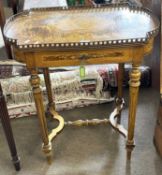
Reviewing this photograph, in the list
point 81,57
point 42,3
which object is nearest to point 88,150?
point 81,57

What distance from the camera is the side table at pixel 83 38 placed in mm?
A: 948

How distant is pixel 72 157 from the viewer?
136 cm

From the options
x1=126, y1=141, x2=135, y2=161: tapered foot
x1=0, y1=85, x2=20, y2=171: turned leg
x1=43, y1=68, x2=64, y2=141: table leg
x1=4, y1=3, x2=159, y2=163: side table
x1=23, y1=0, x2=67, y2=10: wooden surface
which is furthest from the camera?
x1=23, y1=0, x2=67, y2=10: wooden surface

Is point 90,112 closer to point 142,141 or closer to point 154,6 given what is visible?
point 142,141

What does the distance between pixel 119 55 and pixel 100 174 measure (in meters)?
0.57

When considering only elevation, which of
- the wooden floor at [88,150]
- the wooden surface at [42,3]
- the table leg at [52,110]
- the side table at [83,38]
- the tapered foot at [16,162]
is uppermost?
the side table at [83,38]

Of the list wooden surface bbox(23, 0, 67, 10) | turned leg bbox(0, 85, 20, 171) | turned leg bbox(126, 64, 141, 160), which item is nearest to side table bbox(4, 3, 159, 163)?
turned leg bbox(126, 64, 141, 160)

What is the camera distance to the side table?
95 cm

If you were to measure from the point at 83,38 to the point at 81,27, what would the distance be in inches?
4.4

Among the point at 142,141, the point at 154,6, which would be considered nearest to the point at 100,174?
the point at 142,141

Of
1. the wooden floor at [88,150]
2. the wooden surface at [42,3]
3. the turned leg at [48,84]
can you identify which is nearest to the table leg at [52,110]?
the turned leg at [48,84]

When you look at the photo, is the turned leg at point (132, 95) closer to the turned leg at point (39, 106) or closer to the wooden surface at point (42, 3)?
the turned leg at point (39, 106)

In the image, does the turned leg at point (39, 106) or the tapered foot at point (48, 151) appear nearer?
the turned leg at point (39, 106)

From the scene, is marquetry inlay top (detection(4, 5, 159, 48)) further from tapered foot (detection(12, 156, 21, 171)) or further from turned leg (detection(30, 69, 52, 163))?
tapered foot (detection(12, 156, 21, 171))
